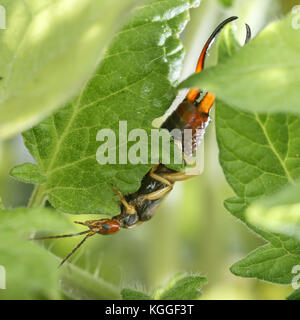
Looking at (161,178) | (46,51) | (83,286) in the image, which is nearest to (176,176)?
(161,178)

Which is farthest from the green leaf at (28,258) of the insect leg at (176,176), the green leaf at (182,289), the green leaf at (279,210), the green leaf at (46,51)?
the insect leg at (176,176)

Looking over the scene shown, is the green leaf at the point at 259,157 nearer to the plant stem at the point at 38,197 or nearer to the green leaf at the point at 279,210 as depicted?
the green leaf at the point at 279,210

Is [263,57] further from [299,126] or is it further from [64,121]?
[64,121]

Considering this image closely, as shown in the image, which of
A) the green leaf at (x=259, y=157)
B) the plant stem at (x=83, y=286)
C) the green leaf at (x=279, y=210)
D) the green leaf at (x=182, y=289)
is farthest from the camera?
the plant stem at (x=83, y=286)

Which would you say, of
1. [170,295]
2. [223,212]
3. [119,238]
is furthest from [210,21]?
[119,238]

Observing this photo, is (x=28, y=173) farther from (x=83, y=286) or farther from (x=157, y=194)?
(x=157, y=194)
